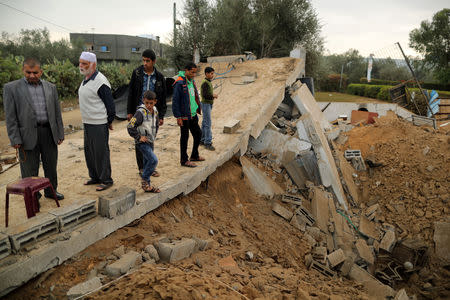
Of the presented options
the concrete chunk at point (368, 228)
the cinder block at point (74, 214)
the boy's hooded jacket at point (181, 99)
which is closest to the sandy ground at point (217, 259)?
the cinder block at point (74, 214)

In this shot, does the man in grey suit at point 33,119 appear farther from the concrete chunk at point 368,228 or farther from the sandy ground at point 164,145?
the concrete chunk at point 368,228

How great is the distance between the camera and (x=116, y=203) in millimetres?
3377

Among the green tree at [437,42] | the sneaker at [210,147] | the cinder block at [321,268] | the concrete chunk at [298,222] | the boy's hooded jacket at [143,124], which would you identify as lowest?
the cinder block at [321,268]

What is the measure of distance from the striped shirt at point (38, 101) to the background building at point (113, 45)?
1467 inches

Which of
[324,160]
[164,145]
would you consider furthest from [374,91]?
[164,145]

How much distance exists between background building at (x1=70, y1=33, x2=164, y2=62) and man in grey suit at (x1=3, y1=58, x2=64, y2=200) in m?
37.3

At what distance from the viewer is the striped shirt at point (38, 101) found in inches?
139

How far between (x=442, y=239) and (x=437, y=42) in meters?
26.8

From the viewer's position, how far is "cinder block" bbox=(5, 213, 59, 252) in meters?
2.63

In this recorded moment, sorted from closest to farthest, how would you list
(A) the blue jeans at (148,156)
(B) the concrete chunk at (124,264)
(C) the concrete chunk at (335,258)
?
(B) the concrete chunk at (124,264), (A) the blue jeans at (148,156), (C) the concrete chunk at (335,258)

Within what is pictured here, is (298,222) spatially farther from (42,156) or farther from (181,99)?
(42,156)

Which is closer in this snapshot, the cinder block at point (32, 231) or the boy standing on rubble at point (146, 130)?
the cinder block at point (32, 231)

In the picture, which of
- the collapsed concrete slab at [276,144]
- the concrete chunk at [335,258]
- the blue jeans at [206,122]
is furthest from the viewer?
the collapsed concrete slab at [276,144]

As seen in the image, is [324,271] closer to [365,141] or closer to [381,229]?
[381,229]
